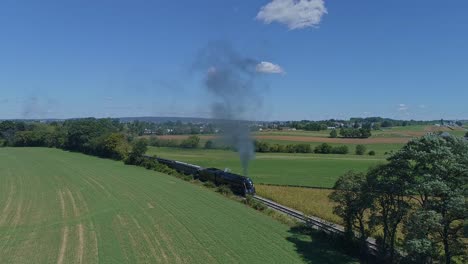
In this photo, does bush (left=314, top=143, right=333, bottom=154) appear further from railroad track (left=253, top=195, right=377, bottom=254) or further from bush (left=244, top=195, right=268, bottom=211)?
bush (left=244, top=195, right=268, bottom=211)

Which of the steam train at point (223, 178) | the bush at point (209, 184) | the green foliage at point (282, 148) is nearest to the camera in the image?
the steam train at point (223, 178)

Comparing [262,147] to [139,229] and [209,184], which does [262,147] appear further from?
[139,229]

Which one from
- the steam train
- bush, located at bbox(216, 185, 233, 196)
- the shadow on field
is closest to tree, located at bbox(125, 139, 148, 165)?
the steam train

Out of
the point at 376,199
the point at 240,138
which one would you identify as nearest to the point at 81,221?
the point at 376,199

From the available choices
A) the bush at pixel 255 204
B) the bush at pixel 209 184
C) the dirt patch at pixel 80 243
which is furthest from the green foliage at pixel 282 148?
the dirt patch at pixel 80 243

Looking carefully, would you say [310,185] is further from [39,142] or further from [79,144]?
[39,142]

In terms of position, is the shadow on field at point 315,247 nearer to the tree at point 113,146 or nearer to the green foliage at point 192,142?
the tree at point 113,146
